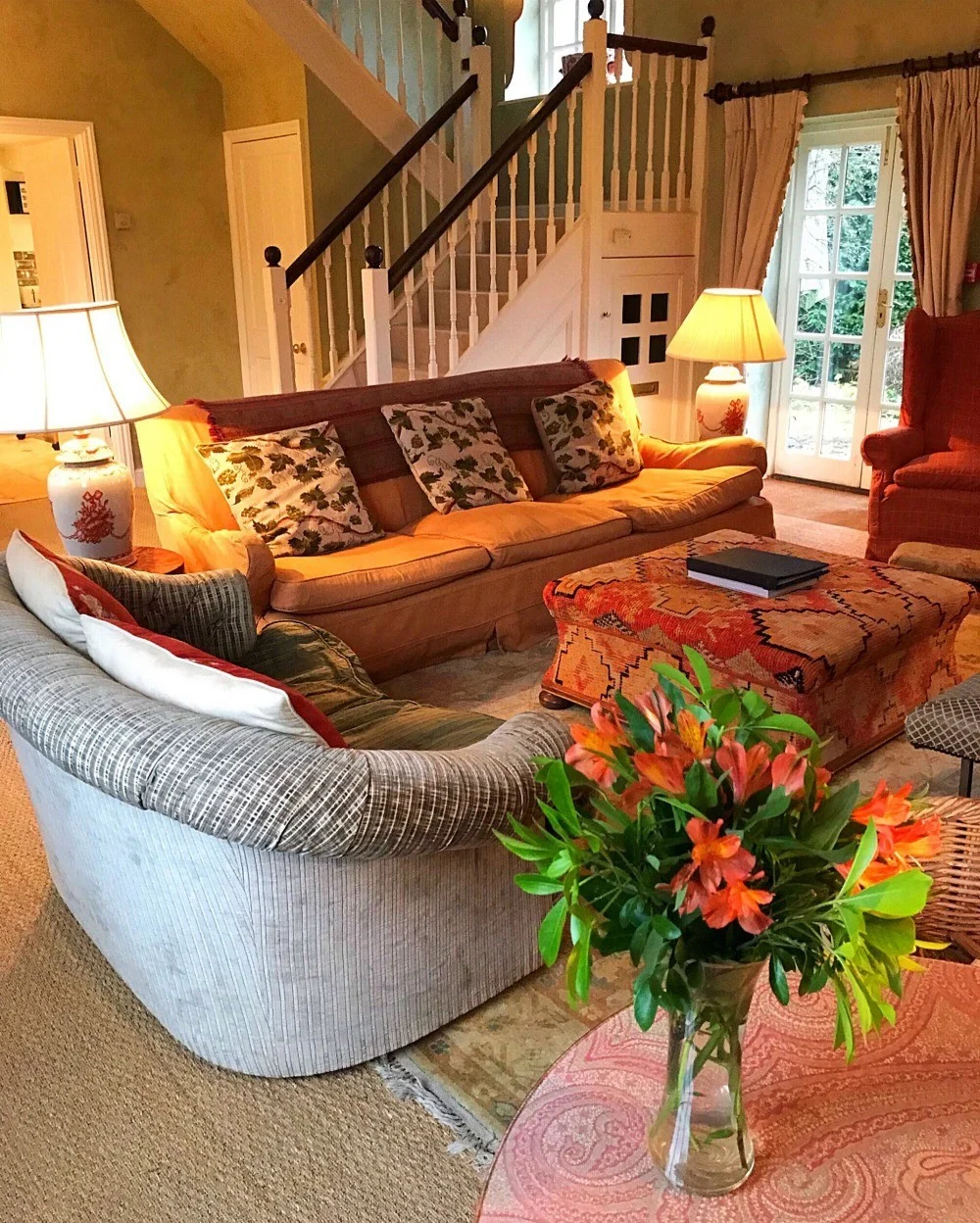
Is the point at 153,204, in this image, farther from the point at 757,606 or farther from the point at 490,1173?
the point at 490,1173

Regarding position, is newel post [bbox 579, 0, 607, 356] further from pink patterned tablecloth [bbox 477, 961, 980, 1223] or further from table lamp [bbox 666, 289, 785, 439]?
pink patterned tablecloth [bbox 477, 961, 980, 1223]

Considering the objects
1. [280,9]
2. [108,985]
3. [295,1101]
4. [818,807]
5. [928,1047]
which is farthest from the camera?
[280,9]

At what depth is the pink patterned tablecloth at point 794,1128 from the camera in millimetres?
968

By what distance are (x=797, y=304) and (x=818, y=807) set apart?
5.72m

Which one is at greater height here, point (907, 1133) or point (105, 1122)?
point (907, 1133)

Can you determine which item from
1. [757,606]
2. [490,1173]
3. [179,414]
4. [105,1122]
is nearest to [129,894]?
[105,1122]

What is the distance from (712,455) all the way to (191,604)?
262 cm

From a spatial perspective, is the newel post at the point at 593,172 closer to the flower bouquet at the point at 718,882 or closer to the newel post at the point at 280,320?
the newel post at the point at 280,320

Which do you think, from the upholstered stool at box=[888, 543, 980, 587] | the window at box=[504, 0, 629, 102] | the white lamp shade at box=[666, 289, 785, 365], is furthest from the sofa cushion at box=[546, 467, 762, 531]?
the window at box=[504, 0, 629, 102]

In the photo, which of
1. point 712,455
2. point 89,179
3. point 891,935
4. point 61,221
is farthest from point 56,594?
point 61,221

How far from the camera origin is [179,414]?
351 cm

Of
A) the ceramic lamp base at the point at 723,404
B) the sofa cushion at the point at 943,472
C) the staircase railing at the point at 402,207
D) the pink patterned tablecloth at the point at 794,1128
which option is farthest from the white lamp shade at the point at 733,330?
the pink patterned tablecloth at the point at 794,1128

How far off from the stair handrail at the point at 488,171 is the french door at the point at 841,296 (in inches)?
55.2

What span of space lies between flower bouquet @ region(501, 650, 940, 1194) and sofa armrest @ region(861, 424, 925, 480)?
156 inches
